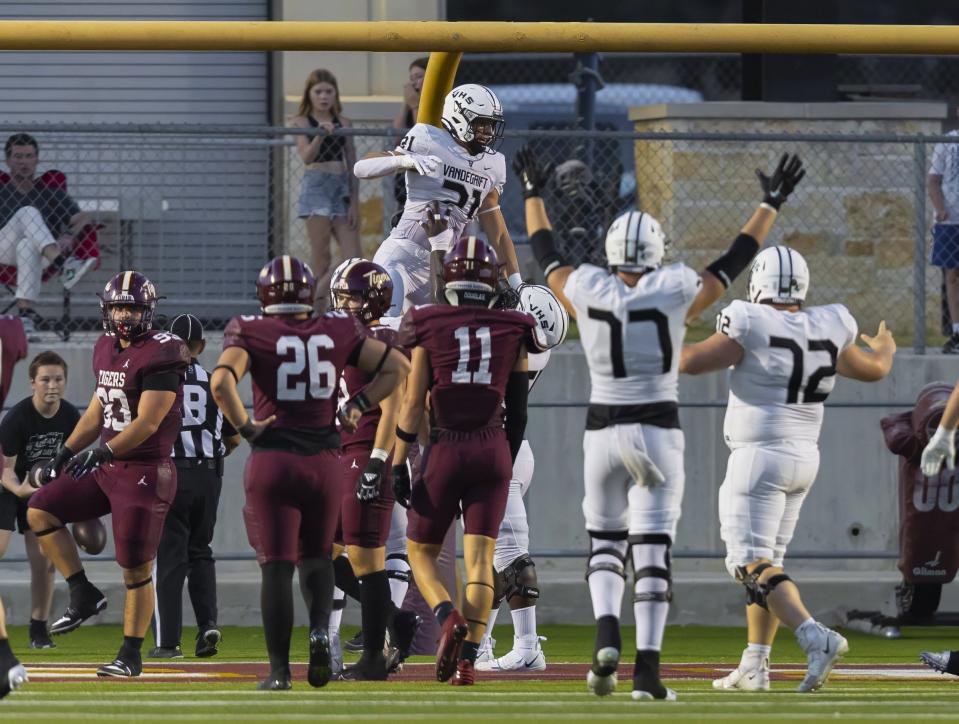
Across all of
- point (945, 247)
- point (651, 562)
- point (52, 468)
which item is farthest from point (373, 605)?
point (945, 247)

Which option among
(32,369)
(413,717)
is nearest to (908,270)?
(32,369)

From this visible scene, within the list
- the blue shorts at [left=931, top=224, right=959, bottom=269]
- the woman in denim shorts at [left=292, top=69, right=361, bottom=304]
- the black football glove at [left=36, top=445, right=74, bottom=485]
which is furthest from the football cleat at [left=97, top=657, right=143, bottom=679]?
the blue shorts at [left=931, top=224, right=959, bottom=269]

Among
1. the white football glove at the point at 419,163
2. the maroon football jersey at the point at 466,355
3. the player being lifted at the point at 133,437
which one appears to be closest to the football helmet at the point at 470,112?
the white football glove at the point at 419,163

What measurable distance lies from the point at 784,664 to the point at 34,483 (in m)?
4.11

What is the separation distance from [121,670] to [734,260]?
3.50 m

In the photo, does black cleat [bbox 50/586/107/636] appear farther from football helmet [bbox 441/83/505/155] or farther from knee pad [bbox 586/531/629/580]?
knee pad [bbox 586/531/629/580]

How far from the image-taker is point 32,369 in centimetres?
1216

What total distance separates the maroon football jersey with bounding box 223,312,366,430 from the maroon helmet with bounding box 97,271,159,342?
1310mm

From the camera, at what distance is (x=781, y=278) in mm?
9438

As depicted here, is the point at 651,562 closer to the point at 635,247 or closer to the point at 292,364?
the point at 635,247

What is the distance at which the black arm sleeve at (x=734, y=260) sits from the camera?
8.83 meters

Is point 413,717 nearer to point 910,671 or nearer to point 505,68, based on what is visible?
point 910,671

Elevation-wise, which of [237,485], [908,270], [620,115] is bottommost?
[237,485]

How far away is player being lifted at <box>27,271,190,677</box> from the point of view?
10.0m
